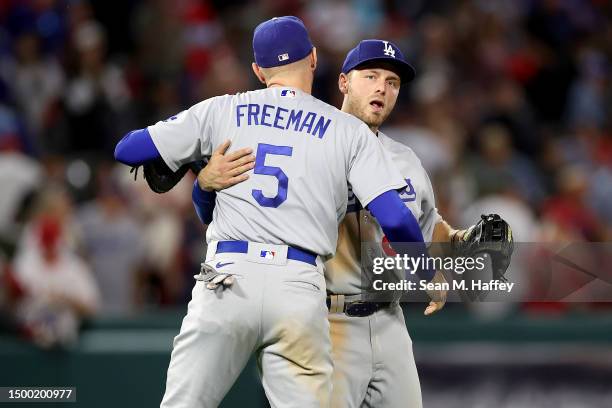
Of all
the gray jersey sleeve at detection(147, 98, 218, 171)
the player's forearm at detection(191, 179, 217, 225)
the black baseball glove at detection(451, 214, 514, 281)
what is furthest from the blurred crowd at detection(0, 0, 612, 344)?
the black baseball glove at detection(451, 214, 514, 281)

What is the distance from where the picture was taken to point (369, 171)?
171 inches

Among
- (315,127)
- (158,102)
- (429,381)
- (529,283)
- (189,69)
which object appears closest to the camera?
(315,127)

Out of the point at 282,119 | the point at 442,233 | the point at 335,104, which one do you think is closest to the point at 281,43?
the point at 282,119

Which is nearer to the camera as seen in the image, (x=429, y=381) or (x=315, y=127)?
(x=315, y=127)

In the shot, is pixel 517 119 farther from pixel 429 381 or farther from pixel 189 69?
pixel 429 381

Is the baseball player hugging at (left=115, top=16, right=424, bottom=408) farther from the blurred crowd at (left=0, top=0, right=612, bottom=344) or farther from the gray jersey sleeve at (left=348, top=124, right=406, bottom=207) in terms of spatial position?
the blurred crowd at (left=0, top=0, right=612, bottom=344)

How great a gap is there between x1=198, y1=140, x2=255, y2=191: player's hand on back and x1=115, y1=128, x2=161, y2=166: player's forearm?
0.23m

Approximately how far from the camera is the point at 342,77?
5051mm

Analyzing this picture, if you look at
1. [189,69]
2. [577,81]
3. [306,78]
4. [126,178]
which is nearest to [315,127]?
[306,78]

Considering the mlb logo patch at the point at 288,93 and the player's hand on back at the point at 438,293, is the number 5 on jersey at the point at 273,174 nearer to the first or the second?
the mlb logo patch at the point at 288,93

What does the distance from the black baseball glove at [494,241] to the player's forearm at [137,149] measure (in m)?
1.29

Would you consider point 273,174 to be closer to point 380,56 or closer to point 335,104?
point 380,56

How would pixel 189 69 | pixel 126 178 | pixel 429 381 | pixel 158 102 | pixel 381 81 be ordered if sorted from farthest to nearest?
pixel 189 69 < pixel 158 102 < pixel 126 178 < pixel 429 381 < pixel 381 81

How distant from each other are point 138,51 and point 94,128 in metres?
1.41
